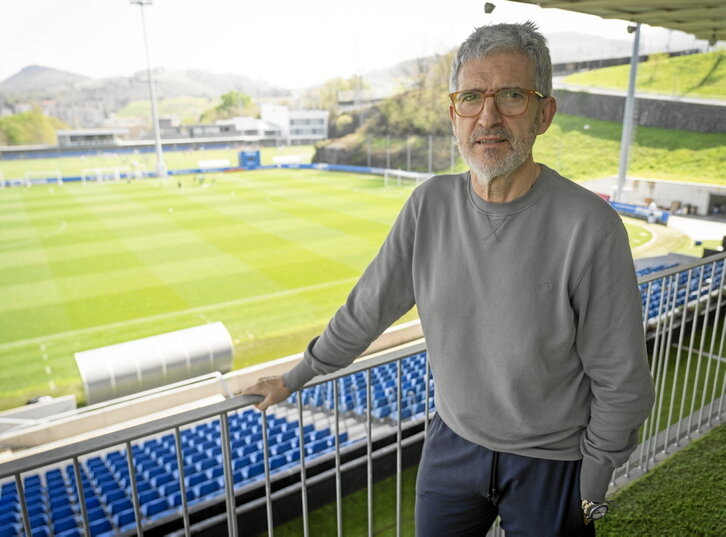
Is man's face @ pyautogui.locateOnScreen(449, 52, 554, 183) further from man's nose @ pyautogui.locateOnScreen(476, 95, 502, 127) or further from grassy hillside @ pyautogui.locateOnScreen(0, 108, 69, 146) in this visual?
grassy hillside @ pyautogui.locateOnScreen(0, 108, 69, 146)

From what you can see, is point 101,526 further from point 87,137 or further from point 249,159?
point 87,137

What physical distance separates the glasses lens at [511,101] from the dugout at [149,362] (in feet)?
32.3

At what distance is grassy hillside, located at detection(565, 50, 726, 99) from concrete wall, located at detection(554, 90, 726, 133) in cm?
122

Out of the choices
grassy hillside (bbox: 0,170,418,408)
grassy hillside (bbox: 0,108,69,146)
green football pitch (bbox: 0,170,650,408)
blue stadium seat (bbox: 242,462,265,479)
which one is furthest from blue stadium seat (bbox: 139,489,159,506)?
grassy hillside (bbox: 0,108,69,146)

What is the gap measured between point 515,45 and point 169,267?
20.1 metres

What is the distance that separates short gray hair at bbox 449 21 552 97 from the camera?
3.49ft

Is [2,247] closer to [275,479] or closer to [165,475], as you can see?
[165,475]

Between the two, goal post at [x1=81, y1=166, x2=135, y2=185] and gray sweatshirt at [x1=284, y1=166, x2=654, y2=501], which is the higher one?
gray sweatshirt at [x1=284, y1=166, x2=654, y2=501]

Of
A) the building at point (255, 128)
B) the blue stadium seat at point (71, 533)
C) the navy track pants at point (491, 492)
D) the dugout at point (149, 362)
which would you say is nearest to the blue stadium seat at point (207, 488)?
the blue stadium seat at point (71, 533)

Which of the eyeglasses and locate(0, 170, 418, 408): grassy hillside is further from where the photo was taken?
locate(0, 170, 418, 408): grassy hillside

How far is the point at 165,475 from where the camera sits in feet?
17.9

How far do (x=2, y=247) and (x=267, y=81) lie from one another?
59.7 m

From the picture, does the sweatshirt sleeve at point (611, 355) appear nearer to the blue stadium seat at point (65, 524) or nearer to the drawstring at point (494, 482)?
the drawstring at point (494, 482)

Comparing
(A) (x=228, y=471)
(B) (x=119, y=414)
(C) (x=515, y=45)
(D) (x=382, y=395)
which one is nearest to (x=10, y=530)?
(D) (x=382, y=395)
